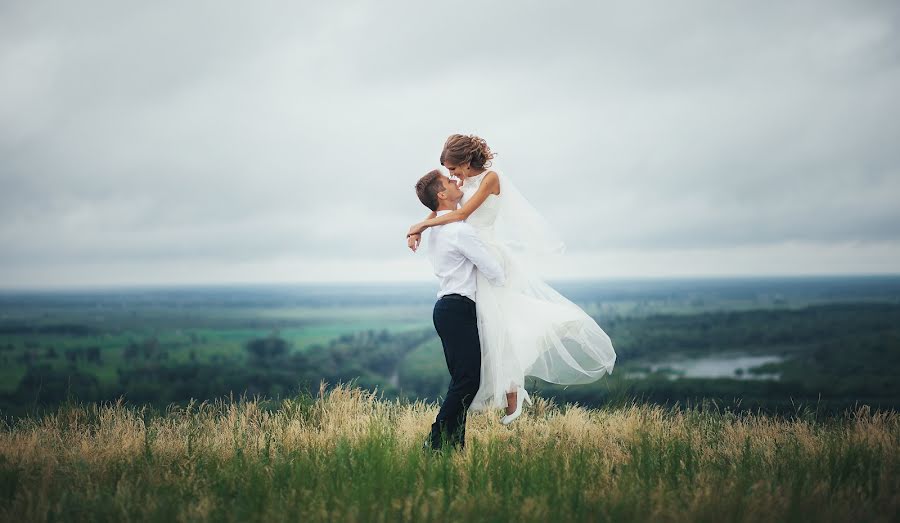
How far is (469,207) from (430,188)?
41 centimetres

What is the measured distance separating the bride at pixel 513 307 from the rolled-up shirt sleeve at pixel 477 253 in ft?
0.65

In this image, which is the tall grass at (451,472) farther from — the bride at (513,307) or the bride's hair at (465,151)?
the bride's hair at (465,151)

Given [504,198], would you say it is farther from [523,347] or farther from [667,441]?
[667,441]

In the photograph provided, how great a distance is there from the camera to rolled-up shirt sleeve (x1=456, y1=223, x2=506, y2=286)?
618 centimetres

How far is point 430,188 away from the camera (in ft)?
21.0

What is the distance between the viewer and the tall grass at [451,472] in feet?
16.1

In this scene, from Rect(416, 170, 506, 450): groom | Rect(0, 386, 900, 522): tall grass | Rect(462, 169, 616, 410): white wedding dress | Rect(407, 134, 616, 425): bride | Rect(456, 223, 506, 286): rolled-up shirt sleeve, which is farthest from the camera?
Rect(462, 169, 616, 410): white wedding dress

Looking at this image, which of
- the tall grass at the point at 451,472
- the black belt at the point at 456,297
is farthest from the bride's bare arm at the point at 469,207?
the tall grass at the point at 451,472

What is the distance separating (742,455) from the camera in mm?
6512

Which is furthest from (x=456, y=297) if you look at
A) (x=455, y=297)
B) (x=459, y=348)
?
(x=459, y=348)

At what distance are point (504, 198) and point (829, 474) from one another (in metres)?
3.73

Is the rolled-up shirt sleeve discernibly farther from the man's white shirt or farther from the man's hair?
the man's hair

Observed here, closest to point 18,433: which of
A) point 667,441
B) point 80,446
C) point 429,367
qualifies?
point 80,446

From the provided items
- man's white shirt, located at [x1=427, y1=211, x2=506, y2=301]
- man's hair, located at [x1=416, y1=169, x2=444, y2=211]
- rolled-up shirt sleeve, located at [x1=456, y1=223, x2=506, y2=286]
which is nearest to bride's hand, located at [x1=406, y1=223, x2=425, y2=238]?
man's white shirt, located at [x1=427, y1=211, x2=506, y2=301]
